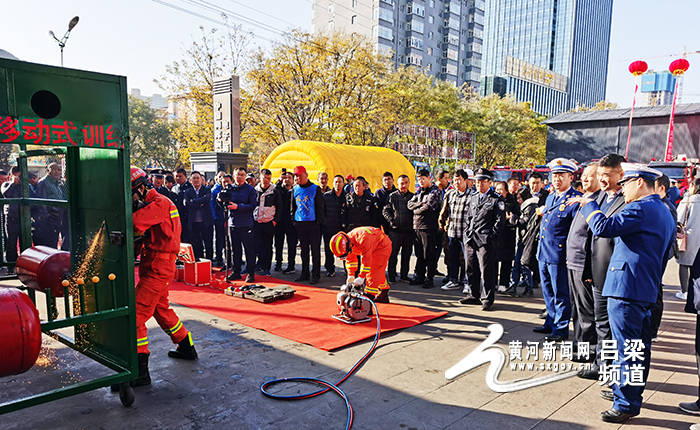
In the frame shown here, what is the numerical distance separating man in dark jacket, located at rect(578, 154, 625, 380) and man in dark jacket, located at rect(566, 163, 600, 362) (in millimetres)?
209

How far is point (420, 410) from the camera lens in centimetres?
358

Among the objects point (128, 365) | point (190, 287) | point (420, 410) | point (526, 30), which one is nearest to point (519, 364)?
point (420, 410)

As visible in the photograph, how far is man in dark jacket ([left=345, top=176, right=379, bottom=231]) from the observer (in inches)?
335

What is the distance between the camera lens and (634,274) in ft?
11.1

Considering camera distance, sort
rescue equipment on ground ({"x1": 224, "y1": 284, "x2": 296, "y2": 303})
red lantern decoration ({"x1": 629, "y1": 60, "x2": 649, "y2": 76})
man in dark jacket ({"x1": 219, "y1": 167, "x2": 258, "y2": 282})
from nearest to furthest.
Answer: rescue equipment on ground ({"x1": 224, "y1": 284, "x2": 296, "y2": 303})
man in dark jacket ({"x1": 219, "y1": 167, "x2": 258, "y2": 282})
red lantern decoration ({"x1": 629, "y1": 60, "x2": 649, "y2": 76})

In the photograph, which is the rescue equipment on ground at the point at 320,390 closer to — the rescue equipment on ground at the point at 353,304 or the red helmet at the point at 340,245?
the rescue equipment on ground at the point at 353,304

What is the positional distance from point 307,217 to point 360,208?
1040 millimetres

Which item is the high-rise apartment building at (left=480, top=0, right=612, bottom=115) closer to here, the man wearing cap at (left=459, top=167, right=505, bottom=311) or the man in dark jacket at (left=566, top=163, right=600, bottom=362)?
the man wearing cap at (left=459, top=167, right=505, bottom=311)

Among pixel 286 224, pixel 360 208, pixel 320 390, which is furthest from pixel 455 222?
pixel 320 390

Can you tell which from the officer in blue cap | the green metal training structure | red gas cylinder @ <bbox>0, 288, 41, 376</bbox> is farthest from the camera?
the officer in blue cap

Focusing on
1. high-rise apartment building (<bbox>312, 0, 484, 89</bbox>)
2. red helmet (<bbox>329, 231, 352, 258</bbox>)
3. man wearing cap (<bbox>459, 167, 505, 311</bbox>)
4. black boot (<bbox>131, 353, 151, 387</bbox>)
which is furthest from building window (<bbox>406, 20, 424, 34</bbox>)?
black boot (<bbox>131, 353, 151, 387</bbox>)

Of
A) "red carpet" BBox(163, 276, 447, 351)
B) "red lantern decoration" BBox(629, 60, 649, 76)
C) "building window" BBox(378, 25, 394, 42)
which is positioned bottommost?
"red carpet" BBox(163, 276, 447, 351)

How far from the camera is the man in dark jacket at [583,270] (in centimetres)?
443

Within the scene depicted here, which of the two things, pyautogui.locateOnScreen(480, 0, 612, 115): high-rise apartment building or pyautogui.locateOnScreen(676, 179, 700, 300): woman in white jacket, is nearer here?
pyautogui.locateOnScreen(676, 179, 700, 300): woman in white jacket
